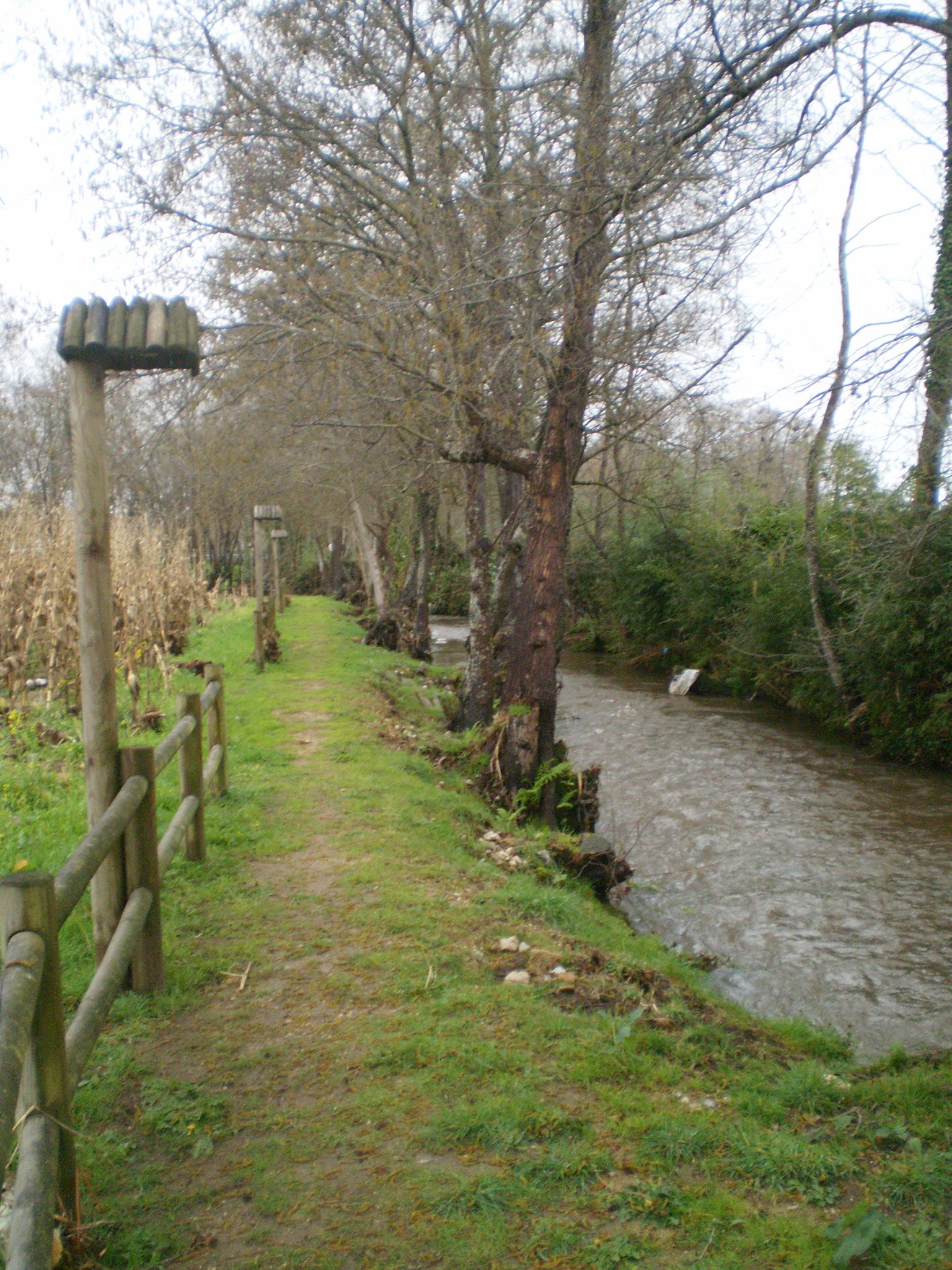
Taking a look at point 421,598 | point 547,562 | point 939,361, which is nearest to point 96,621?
point 939,361

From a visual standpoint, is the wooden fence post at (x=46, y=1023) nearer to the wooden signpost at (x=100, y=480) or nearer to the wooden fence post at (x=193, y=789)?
the wooden signpost at (x=100, y=480)

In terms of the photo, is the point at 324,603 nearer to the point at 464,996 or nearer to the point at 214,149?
the point at 214,149

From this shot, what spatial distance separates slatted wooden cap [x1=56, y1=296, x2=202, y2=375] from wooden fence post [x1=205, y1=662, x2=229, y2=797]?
422 centimetres

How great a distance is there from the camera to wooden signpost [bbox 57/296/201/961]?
3.76 m

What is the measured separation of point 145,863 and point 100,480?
5.71ft

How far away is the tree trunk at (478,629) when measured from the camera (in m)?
12.6

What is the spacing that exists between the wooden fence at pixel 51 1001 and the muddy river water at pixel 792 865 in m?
4.30

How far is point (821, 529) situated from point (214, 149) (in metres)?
12.8

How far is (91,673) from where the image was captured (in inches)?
162

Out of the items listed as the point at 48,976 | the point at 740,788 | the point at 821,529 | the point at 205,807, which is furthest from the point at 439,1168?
the point at 821,529

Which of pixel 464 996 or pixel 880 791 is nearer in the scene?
pixel 464 996

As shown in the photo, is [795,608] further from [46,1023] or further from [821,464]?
[46,1023]

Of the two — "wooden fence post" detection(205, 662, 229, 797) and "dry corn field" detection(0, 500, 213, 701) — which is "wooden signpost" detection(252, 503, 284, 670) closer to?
"dry corn field" detection(0, 500, 213, 701)

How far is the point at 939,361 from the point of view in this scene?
17.9 feet
